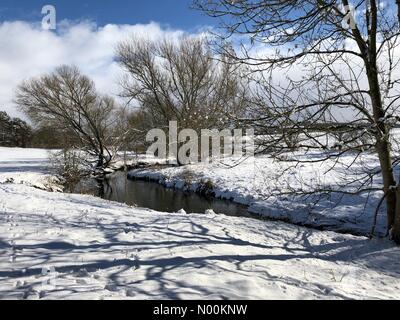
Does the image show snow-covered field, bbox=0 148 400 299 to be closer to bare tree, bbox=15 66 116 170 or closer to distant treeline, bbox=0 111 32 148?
bare tree, bbox=15 66 116 170

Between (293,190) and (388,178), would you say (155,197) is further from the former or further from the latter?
(388,178)

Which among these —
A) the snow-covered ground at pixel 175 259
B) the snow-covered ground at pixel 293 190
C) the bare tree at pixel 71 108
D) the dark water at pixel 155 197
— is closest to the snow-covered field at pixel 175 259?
the snow-covered ground at pixel 175 259

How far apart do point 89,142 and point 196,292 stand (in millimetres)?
24608

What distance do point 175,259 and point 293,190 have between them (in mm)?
3234

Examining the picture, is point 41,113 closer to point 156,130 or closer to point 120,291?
point 156,130

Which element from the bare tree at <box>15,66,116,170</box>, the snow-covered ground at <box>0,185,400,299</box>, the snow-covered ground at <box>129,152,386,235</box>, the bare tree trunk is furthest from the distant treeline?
the bare tree trunk

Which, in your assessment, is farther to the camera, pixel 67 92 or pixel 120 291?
pixel 67 92

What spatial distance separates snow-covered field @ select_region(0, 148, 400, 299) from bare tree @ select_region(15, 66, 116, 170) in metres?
19.9

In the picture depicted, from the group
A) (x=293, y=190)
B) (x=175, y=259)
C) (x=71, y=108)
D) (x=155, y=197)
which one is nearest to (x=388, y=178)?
(x=293, y=190)

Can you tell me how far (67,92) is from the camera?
88.2 ft
